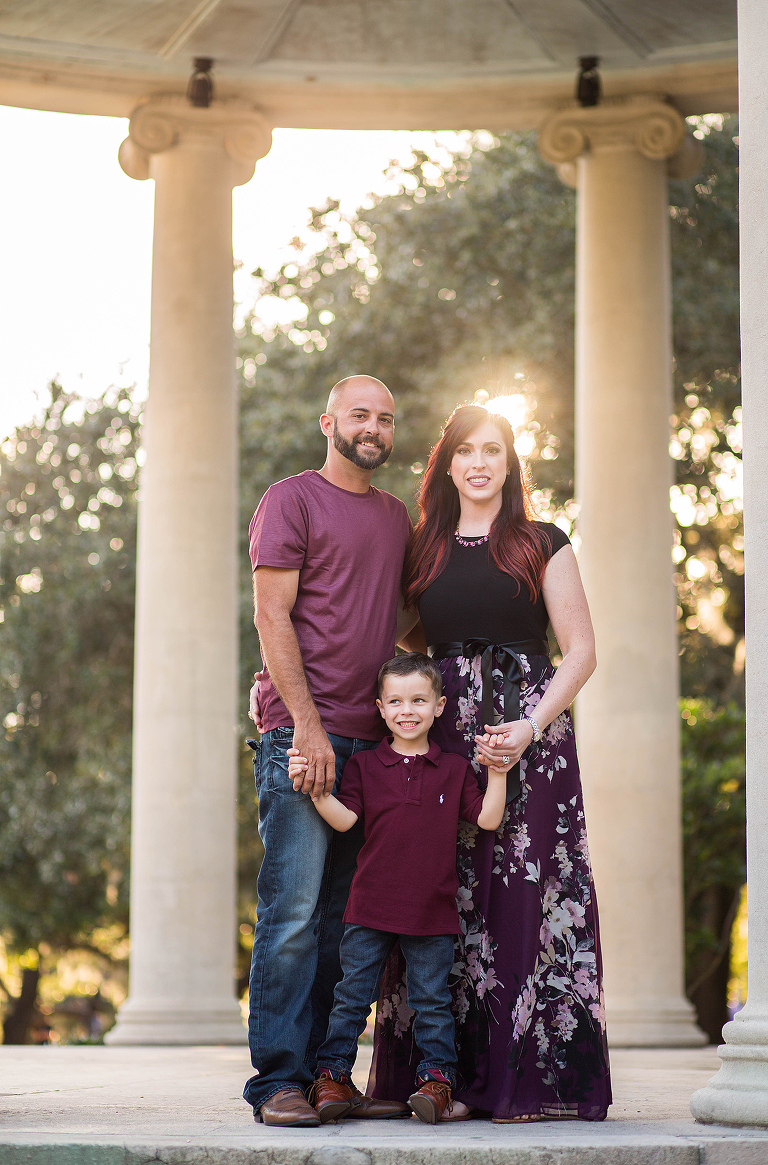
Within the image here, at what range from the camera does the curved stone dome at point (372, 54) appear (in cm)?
4400

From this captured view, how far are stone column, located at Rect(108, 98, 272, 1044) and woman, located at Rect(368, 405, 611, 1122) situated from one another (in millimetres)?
21953

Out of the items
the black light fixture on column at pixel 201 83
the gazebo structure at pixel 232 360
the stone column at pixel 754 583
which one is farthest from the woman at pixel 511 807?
the black light fixture on column at pixel 201 83

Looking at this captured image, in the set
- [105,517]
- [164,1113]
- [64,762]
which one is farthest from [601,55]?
[64,762]

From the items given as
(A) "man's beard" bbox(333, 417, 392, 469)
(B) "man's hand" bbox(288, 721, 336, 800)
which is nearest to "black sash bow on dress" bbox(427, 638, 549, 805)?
(B) "man's hand" bbox(288, 721, 336, 800)

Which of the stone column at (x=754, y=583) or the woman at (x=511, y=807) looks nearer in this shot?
the stone column at (x=754, y=583)

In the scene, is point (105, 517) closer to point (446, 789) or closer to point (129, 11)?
point (129, 11)

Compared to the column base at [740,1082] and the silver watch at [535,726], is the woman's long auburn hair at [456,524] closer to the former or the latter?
the silver watch at [535,726]

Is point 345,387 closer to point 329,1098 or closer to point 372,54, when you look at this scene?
point 329,1098

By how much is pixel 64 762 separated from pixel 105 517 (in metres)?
15.3

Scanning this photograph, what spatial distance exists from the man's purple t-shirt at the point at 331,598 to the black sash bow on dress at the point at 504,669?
1229 mm

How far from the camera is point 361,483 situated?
22.8m

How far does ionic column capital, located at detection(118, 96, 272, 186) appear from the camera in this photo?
4619cm

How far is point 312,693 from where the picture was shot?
2188 centimetres

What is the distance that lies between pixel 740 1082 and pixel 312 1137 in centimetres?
618
